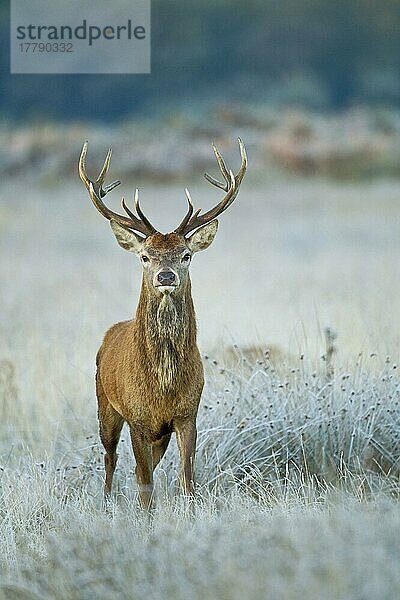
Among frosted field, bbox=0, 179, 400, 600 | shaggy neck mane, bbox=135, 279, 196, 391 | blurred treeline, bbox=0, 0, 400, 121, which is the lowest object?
frosted field, bbox=0, 179, 400, 600

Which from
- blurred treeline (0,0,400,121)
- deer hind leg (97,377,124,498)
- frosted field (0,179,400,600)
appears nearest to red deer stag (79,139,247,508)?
frosted field (0,179,400,600)

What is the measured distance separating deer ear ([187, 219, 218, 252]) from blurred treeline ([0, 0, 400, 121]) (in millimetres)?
16923

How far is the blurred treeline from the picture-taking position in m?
22.9

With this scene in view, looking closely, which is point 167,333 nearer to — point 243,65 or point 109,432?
point 109,432

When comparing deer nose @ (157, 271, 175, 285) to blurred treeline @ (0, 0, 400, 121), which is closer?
deer nose @ (157, 271, 175, 285)

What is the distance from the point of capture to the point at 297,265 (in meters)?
16.2

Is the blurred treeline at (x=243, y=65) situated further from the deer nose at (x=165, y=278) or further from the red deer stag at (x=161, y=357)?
the deer nose at (x=165, y=278)

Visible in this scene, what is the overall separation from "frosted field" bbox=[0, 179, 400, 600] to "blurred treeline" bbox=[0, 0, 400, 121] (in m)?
9.79

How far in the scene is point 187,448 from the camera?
565 cm

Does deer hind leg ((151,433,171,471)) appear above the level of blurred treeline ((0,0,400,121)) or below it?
below

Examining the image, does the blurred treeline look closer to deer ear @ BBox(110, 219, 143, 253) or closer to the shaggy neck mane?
deer ear @ BBox(110, 219, 143, 253)

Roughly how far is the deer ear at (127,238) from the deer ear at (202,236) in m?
0.24

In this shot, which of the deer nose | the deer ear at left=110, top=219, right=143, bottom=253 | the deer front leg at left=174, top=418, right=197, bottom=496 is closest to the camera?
the deer nose

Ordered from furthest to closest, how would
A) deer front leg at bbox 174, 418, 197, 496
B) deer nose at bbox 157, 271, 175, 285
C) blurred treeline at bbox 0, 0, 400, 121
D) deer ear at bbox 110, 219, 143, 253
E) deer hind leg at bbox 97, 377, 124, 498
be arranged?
blurred treeline at bbox 0, 0, 400, 121, deer hind leg at bbox 97, 377, 124, 498, deer ear at bbox 110, 219, 143, 253, deer front leg at bbox 174, 418, 197, 496, deer nose at bbox 157, 271, 175, 285
